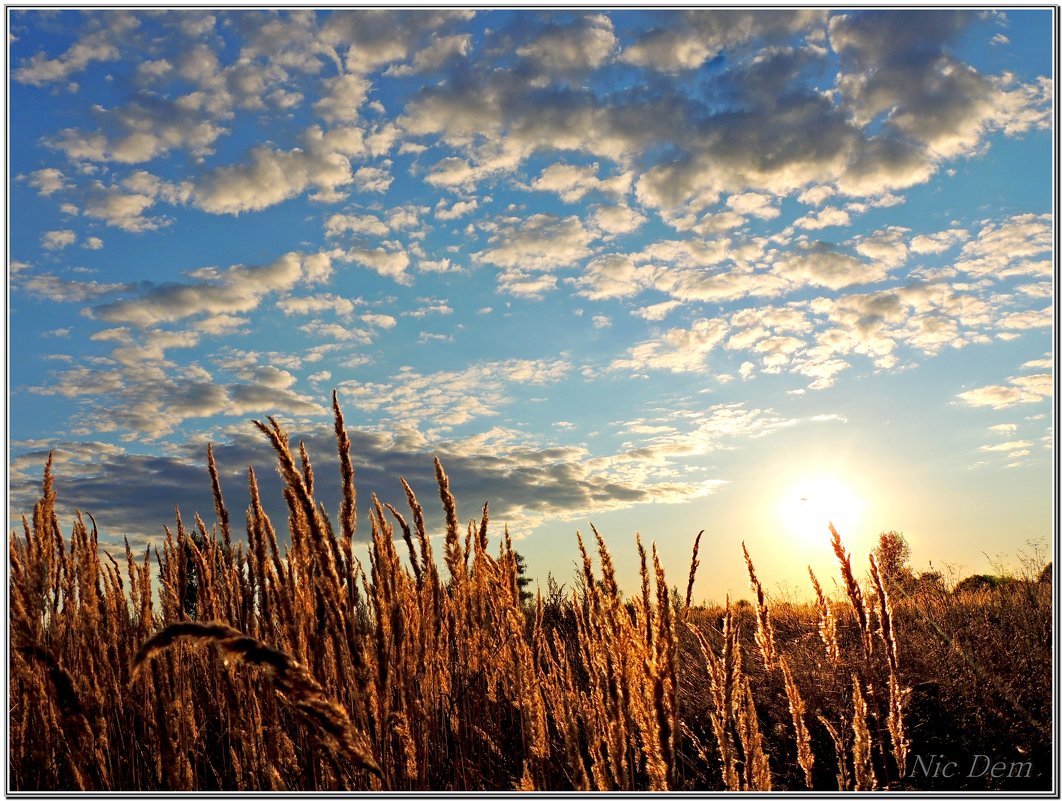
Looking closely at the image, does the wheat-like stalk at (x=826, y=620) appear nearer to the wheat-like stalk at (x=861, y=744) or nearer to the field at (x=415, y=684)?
the field at (x=415, y=684)

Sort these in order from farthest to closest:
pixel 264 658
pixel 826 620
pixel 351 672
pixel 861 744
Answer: pixel 826 620, pixel 861 744, pixel 351 672, pixel 264 658

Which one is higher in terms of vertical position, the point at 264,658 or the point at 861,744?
the point at 264,658

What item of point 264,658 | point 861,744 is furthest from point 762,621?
point 264,658

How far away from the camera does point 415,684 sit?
253 centimetres

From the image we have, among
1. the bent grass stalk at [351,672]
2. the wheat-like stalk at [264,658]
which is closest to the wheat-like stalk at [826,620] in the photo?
the bent grass stalk at [351,672]

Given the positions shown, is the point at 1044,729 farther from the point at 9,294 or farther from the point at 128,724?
the point at 9,294

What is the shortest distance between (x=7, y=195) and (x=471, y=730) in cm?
250

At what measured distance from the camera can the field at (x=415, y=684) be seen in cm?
159

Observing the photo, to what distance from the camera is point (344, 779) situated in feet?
5.89

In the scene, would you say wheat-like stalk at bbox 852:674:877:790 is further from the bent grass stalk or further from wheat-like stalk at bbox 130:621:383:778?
wheat-like stalk at bbox 130:621:383:778

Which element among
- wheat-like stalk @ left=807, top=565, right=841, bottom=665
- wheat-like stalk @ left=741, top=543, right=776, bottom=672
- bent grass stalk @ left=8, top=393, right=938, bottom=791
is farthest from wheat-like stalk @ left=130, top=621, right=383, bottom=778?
wheat-like stalk @ left=807, top=565, right=841, bottom=665

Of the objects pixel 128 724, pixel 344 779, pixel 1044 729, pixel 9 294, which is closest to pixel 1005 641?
pixel 1044 729

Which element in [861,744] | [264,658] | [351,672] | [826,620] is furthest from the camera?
[826,620]

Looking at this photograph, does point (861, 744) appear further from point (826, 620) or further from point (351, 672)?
point (351, 672)
